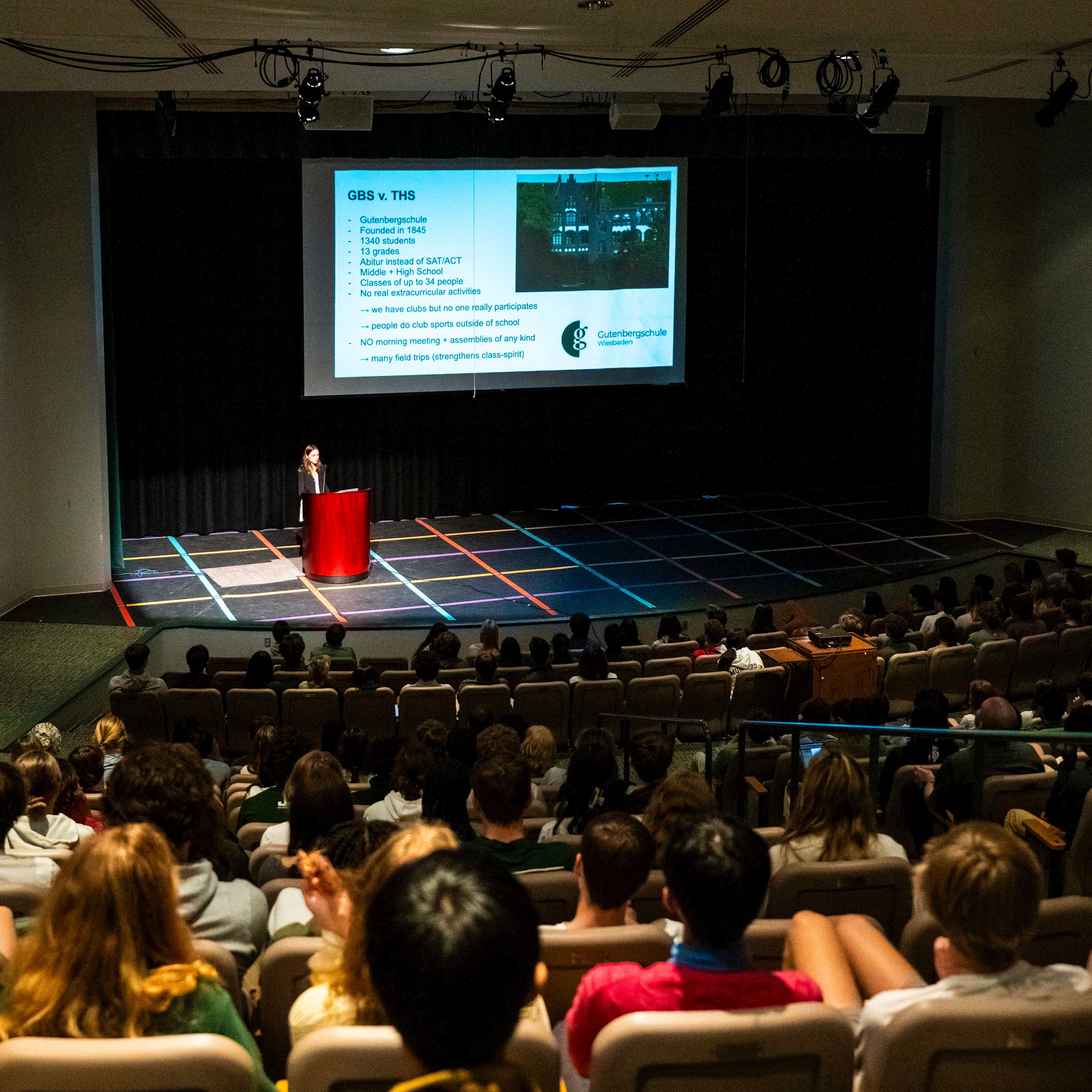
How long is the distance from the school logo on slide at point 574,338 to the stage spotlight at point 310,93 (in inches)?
198

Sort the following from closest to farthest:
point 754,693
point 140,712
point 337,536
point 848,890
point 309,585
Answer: point 848,890
point 140,712
point 754,693
point 337,536
point 309,585

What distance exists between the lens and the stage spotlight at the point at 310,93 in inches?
349

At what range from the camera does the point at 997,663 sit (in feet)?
27.3

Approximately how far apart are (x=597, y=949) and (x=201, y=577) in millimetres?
10939

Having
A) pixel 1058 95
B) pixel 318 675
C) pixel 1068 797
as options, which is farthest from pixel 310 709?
pixel 1058 95

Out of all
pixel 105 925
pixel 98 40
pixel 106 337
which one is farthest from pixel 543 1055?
pixel 106 337

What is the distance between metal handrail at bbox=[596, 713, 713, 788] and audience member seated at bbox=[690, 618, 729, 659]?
0.90m

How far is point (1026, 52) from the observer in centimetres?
939

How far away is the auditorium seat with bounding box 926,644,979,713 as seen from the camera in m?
8.16

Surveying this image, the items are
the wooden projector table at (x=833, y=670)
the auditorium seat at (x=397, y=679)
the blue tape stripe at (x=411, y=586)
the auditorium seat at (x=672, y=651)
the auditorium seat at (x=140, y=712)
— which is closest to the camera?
→ the auditorium seat at (x=140, y=712)

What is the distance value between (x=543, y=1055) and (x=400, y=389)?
39.7 feet

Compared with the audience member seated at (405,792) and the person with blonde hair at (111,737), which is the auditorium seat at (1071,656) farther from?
the person with blonde hair at (111,737)

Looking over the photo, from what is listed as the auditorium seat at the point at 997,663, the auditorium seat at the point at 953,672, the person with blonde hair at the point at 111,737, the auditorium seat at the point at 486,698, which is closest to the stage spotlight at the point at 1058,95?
the auditorium seat at the point at 997,663

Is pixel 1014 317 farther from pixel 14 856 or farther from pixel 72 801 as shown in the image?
pixel 14 856
